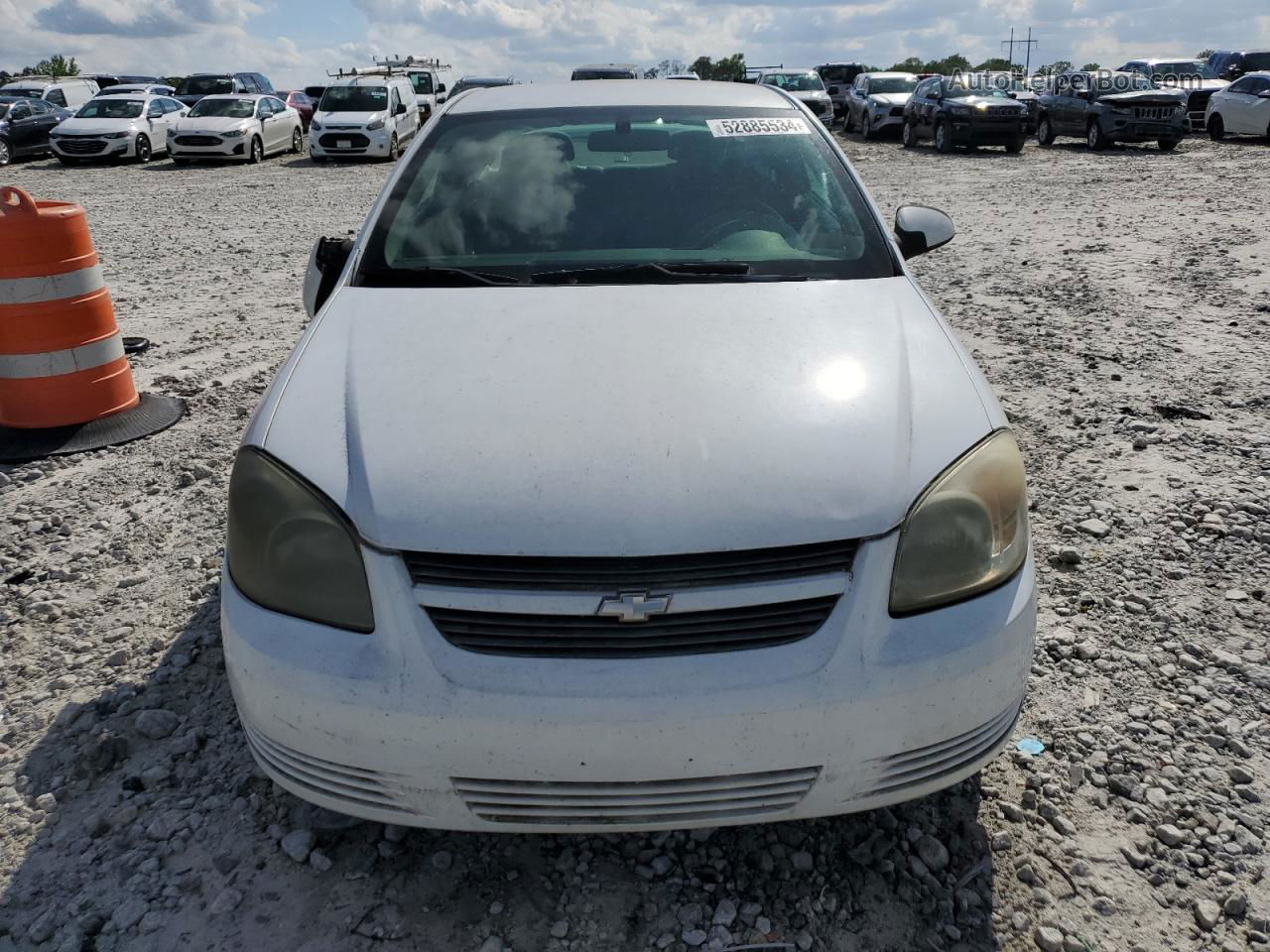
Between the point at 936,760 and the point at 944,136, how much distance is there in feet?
67.9

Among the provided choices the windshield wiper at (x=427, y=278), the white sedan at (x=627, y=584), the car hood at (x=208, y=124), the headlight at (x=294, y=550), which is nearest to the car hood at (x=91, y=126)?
the car hood at (x=208, y=124)

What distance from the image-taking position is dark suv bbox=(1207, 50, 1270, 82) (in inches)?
998

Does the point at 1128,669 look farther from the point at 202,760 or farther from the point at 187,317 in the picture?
the point at 187,317

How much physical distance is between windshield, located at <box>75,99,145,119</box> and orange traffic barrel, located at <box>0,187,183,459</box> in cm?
1842

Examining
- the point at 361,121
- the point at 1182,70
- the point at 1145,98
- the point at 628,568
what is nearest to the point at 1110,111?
the point at 1145,98

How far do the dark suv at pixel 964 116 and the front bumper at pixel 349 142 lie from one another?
11.1 meters

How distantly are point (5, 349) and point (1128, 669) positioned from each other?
4.91 metres

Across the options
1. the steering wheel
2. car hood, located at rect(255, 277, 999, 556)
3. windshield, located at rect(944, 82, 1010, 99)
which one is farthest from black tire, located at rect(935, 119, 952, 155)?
car hood, located at rect(255, 277, 999, 556)

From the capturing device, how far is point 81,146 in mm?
19719

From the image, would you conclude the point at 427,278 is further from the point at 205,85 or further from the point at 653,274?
the point at 205,85

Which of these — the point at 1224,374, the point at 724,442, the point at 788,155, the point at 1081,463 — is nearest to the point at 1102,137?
the point at 1224,374

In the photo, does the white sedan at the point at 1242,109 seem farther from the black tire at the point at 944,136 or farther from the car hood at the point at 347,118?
the car hood at the point at 347,118

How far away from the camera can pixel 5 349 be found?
4.78 meters

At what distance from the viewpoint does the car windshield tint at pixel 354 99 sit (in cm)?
2103
